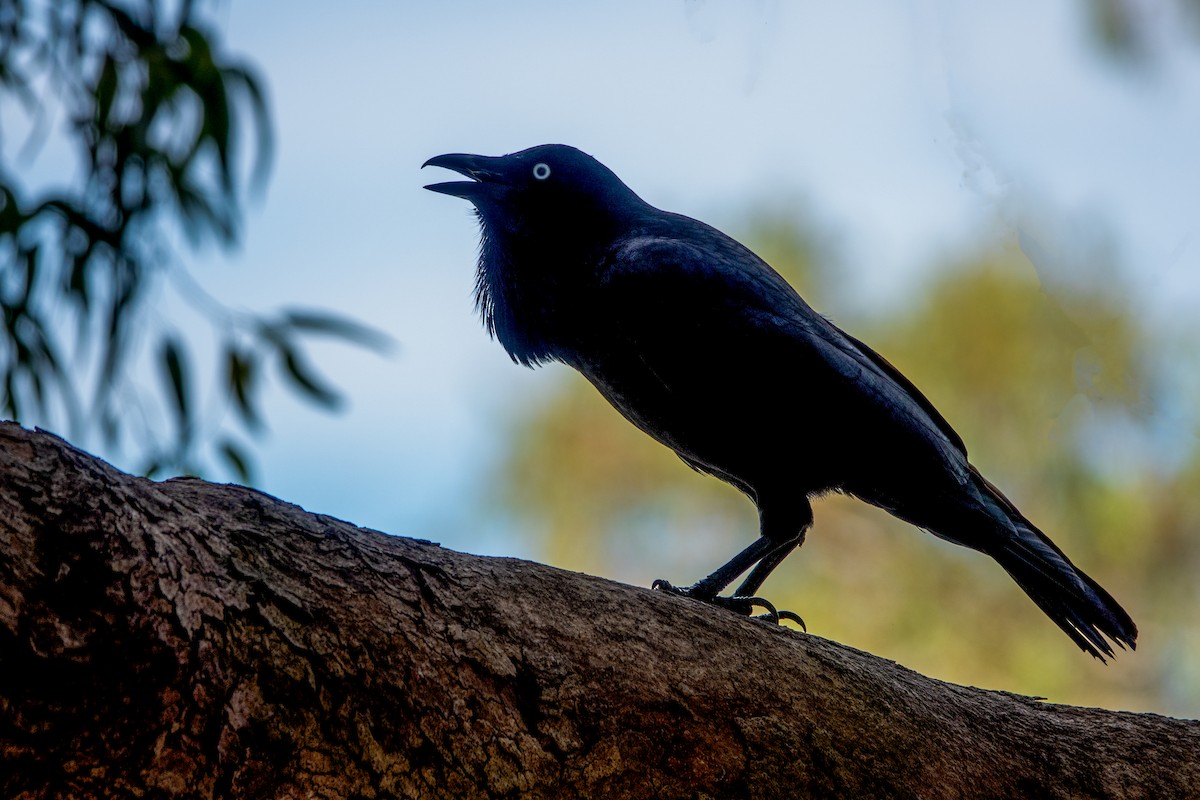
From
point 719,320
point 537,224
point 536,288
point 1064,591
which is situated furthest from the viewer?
point 537,224

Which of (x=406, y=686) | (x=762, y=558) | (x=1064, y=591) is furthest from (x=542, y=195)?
(x=406, y=686)

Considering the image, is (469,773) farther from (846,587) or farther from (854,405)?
(846,587)

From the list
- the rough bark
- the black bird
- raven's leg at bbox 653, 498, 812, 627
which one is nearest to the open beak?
the black bird

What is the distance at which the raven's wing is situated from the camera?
3.10m

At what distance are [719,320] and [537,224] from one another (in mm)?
726

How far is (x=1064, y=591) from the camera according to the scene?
2912 millimetres

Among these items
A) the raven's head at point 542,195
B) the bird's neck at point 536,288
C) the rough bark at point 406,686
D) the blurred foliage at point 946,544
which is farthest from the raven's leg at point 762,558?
the blurred foliage at point 946,544

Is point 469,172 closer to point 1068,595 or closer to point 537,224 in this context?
point 537,224

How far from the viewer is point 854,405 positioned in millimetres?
3098

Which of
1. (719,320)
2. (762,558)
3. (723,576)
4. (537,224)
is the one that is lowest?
(723,576)

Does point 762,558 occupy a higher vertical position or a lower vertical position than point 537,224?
lower

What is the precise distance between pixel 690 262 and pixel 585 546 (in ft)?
25.5

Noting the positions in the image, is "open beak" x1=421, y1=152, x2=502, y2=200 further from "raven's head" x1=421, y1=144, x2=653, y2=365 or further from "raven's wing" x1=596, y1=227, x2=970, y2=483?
"raven's wing" x1=596, y1=227, x2=970, y2=483

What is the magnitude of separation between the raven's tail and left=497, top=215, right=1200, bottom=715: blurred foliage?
20.1 ft
